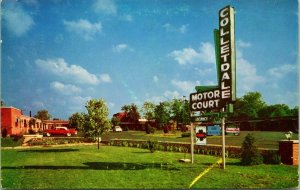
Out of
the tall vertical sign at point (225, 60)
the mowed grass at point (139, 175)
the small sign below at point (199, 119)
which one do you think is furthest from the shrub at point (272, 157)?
the tall vertical sign at point (225, 60)

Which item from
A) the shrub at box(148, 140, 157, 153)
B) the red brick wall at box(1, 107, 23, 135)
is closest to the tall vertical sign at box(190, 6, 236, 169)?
the shrub at box(148, 140, 157, 153)

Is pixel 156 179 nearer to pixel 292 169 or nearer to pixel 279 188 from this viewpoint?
pixel 279 188

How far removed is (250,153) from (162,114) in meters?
25.9

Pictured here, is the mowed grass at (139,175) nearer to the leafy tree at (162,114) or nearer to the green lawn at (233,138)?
the green lawn at (233,138)

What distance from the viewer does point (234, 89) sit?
44.7 ft

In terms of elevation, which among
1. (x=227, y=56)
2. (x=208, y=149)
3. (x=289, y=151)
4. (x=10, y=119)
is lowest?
(x=208, y=149)

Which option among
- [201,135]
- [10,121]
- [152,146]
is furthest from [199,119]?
[10,121]

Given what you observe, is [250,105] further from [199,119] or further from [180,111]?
[199,119]

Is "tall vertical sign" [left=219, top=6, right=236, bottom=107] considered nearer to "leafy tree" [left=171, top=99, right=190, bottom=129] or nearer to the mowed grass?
the mowed grass

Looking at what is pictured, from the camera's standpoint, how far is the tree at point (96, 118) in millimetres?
23703

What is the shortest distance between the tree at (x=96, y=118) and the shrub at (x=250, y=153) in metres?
11.5

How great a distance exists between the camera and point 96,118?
78.2 feet

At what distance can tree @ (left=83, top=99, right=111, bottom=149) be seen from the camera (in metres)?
23.7

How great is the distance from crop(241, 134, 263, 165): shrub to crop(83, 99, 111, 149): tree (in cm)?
1151
